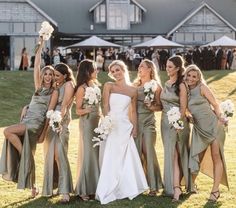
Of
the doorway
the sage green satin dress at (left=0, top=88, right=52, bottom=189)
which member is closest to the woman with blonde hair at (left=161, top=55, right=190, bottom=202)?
the sage green satin dress at (left=0, top=88, right=52, bottom=189)

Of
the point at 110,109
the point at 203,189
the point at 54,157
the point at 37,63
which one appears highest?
the point at 37,63

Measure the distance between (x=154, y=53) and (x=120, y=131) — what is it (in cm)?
2784

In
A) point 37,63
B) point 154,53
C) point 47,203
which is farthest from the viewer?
point 154,53

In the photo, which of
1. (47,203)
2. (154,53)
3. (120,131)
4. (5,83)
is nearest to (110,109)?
(120,131)

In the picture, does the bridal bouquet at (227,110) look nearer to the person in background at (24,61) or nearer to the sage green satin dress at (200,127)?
the sage green satin dress at (200,127)

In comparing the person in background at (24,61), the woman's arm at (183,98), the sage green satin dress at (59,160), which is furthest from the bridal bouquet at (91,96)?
the person in background at (24,61)

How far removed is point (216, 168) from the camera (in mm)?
8719

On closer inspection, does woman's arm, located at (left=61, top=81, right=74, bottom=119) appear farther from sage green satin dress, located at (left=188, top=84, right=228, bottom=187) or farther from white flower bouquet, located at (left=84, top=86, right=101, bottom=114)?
sage green satin dress, located at (left=188, top=84, right=228, bottom=187)

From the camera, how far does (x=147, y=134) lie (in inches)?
352

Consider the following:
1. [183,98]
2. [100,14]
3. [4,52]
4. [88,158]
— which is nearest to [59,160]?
[88,158]

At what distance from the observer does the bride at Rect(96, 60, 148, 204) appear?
28.4 ft

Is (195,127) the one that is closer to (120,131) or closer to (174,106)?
(174,106)

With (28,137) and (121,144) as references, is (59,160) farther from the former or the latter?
(121,144)

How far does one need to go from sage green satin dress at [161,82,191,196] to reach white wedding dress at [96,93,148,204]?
352 millimetres
